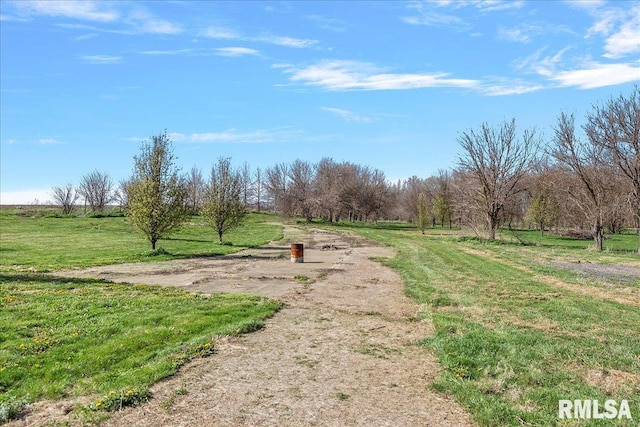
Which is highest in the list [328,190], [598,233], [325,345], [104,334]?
[328,190]

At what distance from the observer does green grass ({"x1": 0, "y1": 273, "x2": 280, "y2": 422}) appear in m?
6.21

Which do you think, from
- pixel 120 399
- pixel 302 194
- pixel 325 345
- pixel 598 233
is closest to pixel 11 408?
pixel 120 399

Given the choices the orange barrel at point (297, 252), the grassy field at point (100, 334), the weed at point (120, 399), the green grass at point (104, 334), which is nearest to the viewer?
the weed at point (120, 399)

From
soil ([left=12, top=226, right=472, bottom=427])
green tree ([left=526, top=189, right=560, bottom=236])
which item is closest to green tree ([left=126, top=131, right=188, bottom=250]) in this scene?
soil ([left=12, top=226, right=472, bottom=427])

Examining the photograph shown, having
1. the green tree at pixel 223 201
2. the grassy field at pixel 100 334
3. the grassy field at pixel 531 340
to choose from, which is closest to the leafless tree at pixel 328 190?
the green tree at pixel 223 201

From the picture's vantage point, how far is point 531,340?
798 centimetres

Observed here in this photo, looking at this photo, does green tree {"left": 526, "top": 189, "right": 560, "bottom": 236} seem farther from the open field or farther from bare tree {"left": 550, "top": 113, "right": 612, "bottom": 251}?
the open field

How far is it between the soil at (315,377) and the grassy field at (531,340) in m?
0.46

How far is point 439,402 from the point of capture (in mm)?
5539

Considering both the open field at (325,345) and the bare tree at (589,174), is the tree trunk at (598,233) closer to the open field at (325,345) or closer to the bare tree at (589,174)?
the bare tree at (589,174)

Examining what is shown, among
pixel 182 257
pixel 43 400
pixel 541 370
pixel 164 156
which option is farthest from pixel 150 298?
pixel 164 156

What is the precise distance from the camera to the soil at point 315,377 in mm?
5113

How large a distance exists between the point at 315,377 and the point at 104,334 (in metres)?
4.35

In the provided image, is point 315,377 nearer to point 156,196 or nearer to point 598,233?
point 156,196
